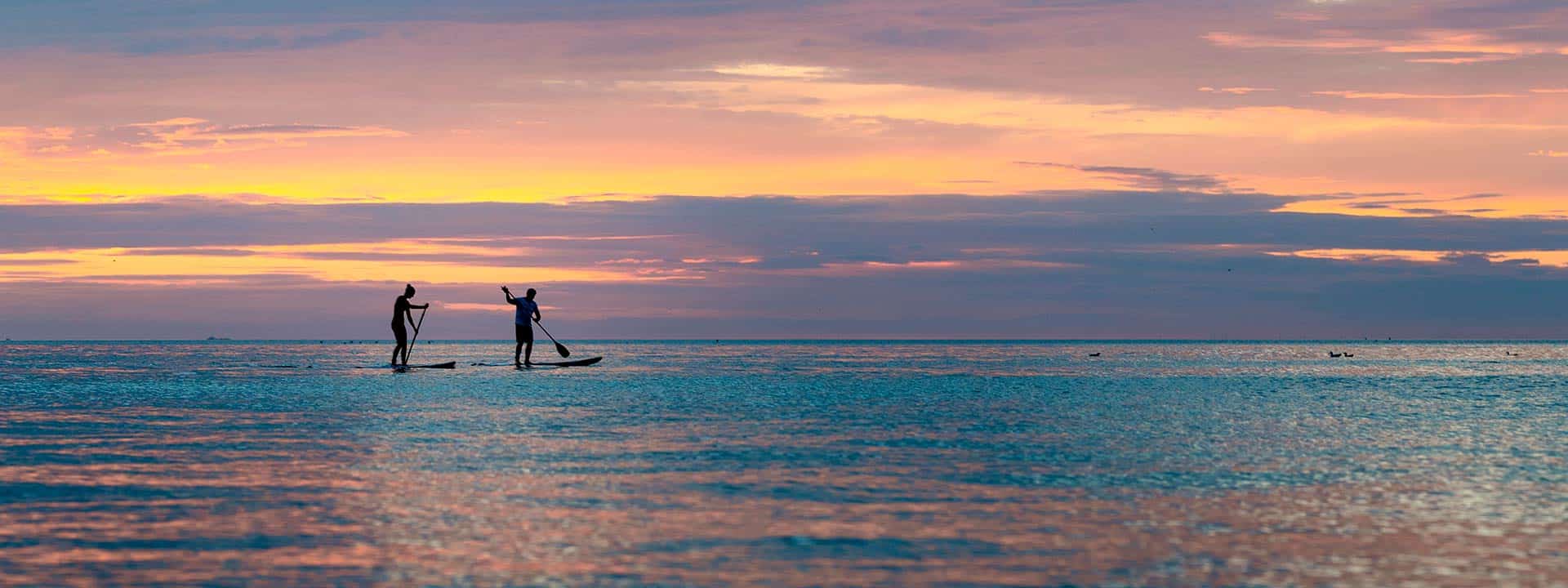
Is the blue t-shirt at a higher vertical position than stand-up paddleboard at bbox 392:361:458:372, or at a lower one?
higher

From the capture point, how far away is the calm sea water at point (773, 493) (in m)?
10.3

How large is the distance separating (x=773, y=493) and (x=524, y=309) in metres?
32.5

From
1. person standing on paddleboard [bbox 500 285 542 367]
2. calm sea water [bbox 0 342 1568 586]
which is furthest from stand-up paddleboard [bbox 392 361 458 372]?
calm sea water [bbox 0 342 1568 586]

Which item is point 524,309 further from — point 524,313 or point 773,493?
point 773,493

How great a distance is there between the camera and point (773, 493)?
14.2 m

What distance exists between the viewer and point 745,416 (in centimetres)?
2573

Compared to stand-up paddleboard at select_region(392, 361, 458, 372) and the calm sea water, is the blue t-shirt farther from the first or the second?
the calm sea water

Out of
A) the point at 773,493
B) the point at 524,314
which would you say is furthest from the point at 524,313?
the point at 773,493

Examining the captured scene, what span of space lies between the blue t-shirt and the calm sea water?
15.4m

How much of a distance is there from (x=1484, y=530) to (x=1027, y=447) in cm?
798

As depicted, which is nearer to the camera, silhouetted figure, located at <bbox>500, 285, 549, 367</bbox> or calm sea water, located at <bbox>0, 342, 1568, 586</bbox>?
calm sea water, located at <bbox>0, 342, 1568, 586</bbox>

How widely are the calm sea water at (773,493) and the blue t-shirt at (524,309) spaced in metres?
15.4

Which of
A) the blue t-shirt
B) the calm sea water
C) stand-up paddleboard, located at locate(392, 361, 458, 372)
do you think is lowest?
the calm sea water

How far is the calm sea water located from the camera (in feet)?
33.9
